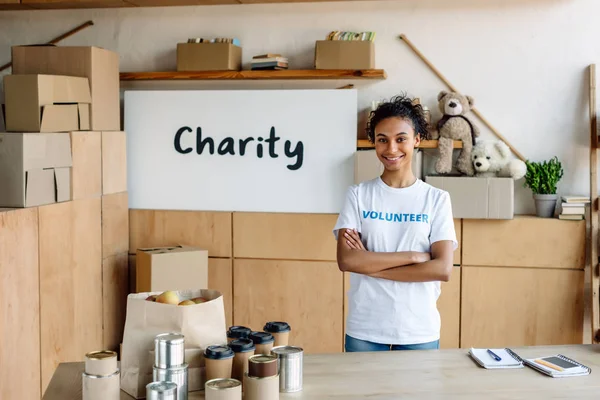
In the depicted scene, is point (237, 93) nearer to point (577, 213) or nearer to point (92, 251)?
point (92, 251)

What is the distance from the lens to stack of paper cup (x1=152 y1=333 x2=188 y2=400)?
176 centimetres

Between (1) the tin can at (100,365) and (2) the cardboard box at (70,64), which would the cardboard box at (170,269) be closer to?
(2) the cardboard box at (70,64)

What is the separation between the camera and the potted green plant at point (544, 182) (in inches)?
164

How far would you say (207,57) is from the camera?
4418mm

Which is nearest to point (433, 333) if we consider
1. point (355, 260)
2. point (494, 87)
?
point (355, 260)

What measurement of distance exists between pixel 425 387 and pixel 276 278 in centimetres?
253

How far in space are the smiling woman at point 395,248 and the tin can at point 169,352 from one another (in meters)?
0.94

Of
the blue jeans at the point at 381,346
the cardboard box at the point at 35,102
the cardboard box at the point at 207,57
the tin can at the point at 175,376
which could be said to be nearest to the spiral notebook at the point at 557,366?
the blue jeans at the point at 381,346

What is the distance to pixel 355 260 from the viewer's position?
2.61 m

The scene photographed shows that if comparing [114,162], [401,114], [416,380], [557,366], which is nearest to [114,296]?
[114,162]

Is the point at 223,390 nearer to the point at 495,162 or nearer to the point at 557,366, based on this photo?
the point at 557,366

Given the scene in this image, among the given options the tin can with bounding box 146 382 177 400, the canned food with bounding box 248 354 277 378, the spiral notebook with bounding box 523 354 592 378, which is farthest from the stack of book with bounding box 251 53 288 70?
the tin can with bounding box 146 382 177 400

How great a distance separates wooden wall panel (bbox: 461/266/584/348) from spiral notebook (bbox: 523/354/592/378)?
2029 millimetres

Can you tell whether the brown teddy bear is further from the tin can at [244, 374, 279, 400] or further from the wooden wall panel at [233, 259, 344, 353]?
the tin can at [244, 374, 279, 400]
